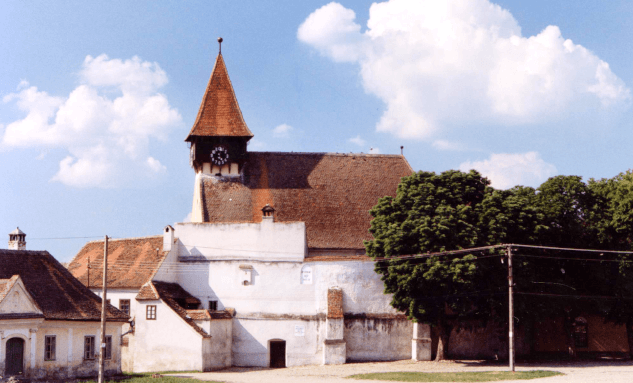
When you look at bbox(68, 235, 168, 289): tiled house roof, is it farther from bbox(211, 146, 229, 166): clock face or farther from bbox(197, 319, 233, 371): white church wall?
bbox(211, 146, 229, 166): clock face

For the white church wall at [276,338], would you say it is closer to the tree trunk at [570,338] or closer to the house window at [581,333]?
the tree trunk at [570,338]

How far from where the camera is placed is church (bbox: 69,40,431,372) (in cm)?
4500

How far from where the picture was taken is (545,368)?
41.2 m

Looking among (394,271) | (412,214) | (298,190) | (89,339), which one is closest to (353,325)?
(394,271)

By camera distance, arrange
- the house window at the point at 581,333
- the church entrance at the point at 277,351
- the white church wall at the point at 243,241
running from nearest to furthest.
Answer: the church entrance at the point at 277,351 < the white church wall at the point at 243,241 < the house window at the point at 581,333

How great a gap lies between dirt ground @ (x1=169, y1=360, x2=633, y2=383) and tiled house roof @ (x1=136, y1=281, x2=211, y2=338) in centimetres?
372

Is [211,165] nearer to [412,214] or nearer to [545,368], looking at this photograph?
[412,214]

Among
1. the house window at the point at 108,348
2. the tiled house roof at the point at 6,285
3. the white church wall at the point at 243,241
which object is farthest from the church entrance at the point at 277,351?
the tiled house roof at the point at 6,285

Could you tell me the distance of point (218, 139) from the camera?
55906 millimetres

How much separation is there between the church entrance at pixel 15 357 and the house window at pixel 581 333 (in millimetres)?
37624

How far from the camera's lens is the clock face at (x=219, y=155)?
55281 mm

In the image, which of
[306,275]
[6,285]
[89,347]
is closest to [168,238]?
[306,275]

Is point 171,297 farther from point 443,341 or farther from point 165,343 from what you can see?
point 443,341

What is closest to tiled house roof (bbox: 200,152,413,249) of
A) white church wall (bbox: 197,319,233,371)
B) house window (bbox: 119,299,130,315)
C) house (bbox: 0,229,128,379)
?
house window (bbox: 119,299,130,315)
